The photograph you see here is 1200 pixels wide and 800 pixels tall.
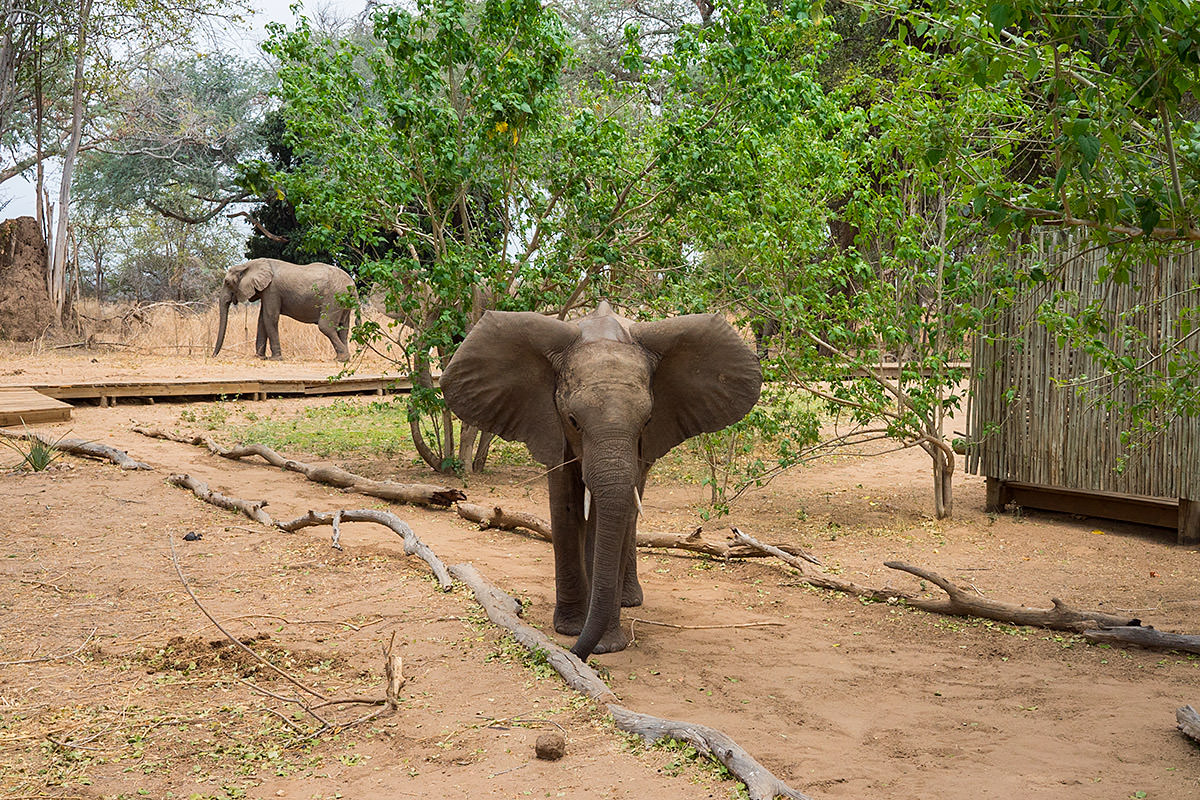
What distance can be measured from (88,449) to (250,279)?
1256 centimetres

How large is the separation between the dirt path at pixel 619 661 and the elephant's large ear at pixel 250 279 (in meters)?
13.8

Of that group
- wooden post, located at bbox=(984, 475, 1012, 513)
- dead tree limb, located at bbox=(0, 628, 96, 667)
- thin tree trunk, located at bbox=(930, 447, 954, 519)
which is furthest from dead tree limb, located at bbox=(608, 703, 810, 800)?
wooden post, located at bbox=(984, 475, 1012, 513)

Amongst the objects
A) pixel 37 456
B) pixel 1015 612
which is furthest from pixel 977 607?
pixel 37 456

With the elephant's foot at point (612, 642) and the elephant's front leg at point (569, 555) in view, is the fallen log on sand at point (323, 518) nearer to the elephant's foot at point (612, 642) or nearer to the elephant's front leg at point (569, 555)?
the elephant's front leg at point (569, 555)

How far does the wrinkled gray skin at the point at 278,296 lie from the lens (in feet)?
73.2

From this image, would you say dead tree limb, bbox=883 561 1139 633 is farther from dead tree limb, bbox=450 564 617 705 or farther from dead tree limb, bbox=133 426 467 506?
dead tree limb, bbox=133 426 467 506

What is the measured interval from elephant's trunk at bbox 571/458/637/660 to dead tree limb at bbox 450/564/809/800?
0.18m

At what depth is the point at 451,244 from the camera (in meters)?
10.3

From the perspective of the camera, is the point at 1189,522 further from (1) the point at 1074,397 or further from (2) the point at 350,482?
(2) the point at 350,482

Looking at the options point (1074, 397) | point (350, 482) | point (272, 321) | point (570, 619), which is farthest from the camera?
point (272, 321)

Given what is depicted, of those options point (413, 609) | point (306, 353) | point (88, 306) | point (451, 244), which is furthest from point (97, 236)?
point (413, 609)

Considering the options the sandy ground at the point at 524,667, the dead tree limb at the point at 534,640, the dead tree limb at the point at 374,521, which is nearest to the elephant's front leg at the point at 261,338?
the sandy ground at the point at 524,667

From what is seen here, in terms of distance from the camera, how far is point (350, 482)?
9562 mm

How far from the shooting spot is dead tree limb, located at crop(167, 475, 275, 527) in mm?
8117
